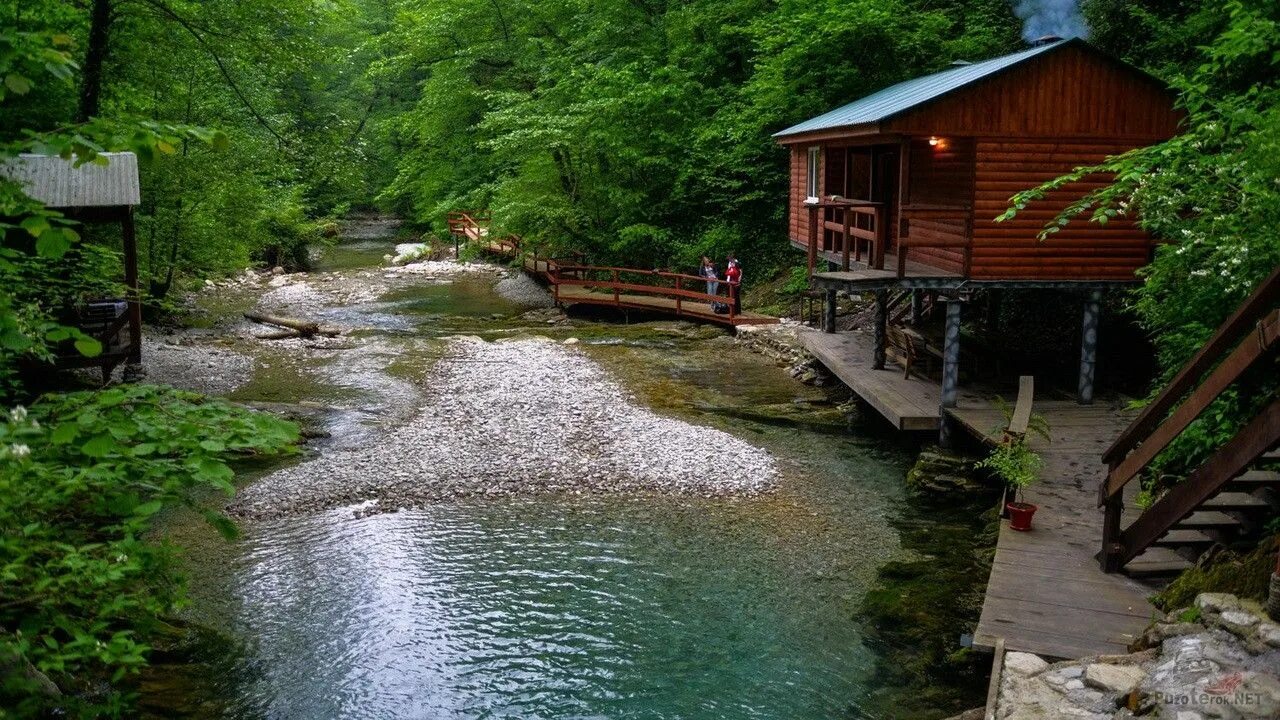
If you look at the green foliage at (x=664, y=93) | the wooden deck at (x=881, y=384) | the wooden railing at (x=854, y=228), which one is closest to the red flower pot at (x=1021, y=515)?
the wooden deck at (x=881, y=384)

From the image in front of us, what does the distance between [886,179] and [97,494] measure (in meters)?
15.7

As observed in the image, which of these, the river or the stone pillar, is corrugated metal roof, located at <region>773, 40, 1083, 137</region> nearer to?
the stone pillar

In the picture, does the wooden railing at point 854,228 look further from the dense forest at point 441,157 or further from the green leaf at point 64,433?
the green leaf at point 64,433

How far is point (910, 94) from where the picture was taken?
1502cm

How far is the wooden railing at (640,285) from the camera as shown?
2439cm

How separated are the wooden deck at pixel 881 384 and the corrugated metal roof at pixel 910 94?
13.9 ft

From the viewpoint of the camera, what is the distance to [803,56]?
22.8 meters

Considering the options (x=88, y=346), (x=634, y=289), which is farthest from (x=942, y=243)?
(x=634, y=289)

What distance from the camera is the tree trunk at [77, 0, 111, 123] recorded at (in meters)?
16.2

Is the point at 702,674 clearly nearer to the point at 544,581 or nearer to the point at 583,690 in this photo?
the point at 583,690

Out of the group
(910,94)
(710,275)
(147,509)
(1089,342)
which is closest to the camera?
(147,509)

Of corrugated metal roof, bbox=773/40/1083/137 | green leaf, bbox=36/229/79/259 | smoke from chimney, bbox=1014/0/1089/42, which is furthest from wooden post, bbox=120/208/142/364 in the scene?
smoke from chimney, bbox=1014/0/1089/42

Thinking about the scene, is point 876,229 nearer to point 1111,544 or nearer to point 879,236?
point 879,236

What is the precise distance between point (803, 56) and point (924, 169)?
26.3 feet
